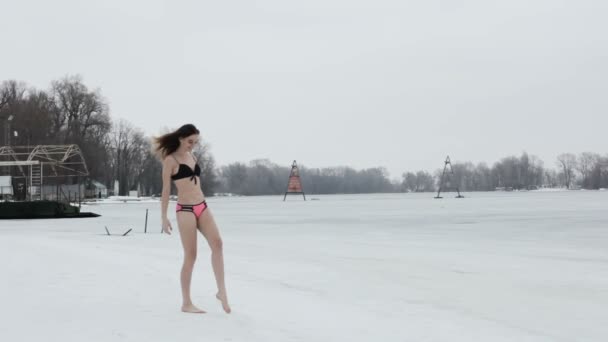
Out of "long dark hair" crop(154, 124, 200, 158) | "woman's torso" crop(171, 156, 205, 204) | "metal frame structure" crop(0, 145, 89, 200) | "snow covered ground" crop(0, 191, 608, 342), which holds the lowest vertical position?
"snow covered ground" crop(0, 191, 608, 342)

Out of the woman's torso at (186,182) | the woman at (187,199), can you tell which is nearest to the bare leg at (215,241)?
the woman at (187,199)

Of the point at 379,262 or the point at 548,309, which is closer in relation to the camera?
the point at 548,309

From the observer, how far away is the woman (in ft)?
19.7

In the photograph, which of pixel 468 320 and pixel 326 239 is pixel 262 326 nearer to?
pixel 468 320

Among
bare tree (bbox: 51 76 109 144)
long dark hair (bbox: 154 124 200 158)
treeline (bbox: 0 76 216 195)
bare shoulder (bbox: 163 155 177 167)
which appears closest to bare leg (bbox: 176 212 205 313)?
bare shoulder (bbox: 163 155 177 167)

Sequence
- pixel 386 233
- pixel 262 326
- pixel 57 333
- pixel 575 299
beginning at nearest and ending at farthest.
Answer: pixel 57 333, pixel 262 326, pixel 575 299, pixel 386 233

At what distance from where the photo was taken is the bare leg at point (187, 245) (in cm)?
600

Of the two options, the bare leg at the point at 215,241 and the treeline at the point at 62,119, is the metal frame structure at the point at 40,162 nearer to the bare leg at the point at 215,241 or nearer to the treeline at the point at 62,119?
the treeline at the point at 62,119

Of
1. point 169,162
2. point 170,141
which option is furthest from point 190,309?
point 170,141

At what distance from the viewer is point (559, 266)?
1156cm

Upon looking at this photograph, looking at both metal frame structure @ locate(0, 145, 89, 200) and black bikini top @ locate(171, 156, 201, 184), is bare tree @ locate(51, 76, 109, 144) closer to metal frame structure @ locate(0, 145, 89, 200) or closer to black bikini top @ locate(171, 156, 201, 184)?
metal frame structure @ locate(0, 145, 89, 200)

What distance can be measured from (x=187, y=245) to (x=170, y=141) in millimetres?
1014

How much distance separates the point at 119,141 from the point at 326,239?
95307 mm

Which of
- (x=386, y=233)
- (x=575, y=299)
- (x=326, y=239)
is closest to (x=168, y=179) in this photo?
(x=575, y=299)
